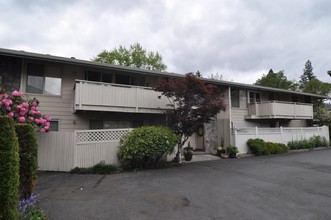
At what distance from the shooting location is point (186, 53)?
24.5 m

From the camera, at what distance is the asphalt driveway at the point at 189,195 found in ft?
14.1

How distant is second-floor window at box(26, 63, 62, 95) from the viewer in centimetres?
1008

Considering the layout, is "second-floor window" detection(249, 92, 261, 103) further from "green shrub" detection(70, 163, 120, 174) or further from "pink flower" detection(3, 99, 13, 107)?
"pink flower" detection(3, 99, 13, 107)

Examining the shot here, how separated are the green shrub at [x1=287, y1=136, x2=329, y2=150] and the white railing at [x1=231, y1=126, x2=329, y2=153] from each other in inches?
12.8

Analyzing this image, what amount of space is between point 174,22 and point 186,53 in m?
10.5

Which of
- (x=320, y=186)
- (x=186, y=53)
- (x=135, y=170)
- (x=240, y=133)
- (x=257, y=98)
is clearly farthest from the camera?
(x=186, y=53)

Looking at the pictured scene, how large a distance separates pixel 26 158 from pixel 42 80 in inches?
278

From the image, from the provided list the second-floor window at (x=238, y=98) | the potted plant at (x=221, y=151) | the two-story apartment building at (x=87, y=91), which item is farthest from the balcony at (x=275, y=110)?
the potted plant at (x=221, y=151)

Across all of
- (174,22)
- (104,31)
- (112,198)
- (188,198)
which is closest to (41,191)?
(112,198)

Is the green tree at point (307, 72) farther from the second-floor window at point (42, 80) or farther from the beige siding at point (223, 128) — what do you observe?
the second-floor window at point (42, 80)

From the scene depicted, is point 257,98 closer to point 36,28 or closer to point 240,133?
point 240,133

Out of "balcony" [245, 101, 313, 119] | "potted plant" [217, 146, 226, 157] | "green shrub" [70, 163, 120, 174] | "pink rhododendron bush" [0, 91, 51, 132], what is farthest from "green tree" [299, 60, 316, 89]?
"pink rhododendron bush" [0, 91, 51, 132]

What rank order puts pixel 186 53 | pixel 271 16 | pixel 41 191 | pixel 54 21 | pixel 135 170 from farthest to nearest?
1. pixel 186 53
2. pixel 54 21
3. pixel 271 16
4. pixel 135 170
5. pixel 41 191

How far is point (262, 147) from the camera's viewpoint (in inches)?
530
